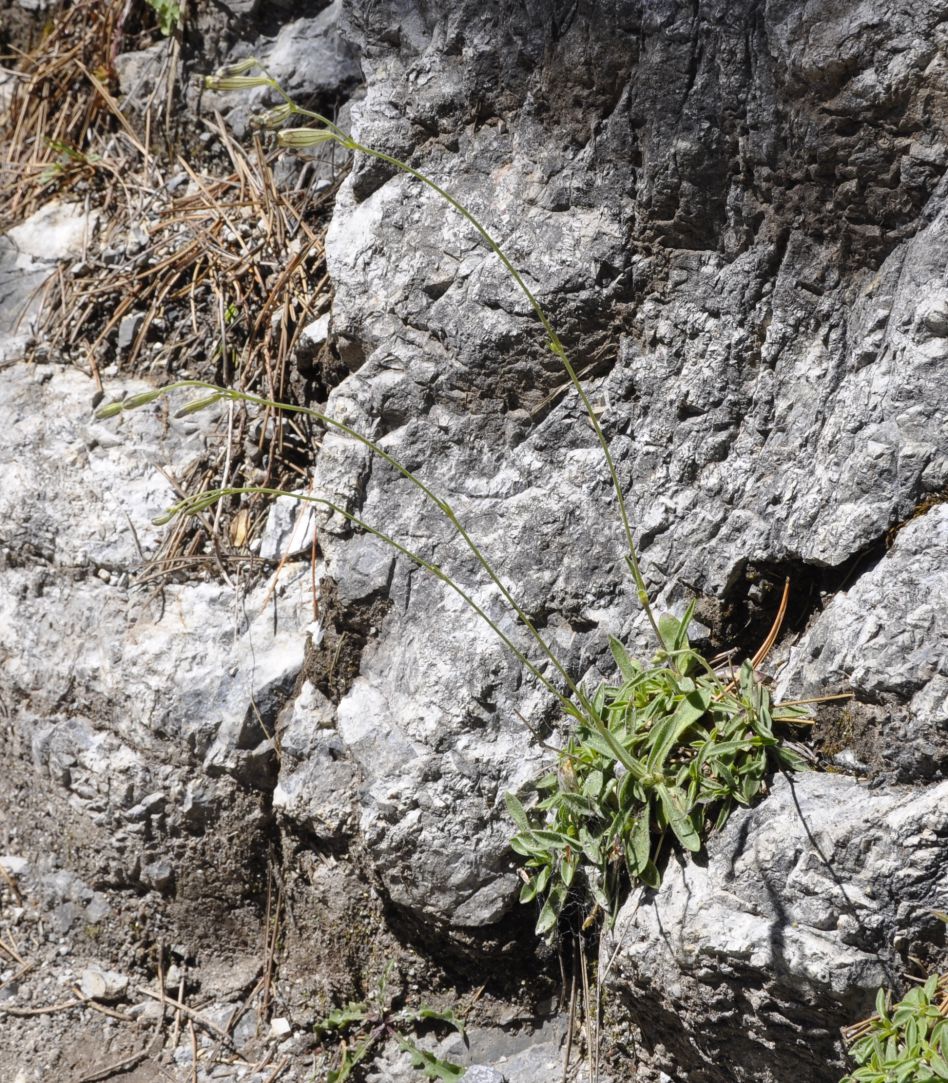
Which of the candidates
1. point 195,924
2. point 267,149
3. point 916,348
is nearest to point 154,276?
point 267,149

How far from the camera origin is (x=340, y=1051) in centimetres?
261

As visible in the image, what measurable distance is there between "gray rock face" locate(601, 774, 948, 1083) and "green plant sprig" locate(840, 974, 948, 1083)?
58mm

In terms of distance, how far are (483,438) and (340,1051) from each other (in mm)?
1707

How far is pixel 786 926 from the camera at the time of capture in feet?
6.52

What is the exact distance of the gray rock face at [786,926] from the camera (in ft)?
6.20

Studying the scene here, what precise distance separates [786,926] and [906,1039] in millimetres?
283

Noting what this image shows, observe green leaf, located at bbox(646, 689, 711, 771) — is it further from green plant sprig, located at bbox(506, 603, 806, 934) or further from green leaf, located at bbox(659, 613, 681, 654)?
green leaf, located at bbox(659, 613, 681, 654)

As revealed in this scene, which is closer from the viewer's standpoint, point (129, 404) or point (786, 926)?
point (129, 404)

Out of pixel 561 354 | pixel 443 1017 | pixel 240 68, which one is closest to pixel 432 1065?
pixel 443 1017

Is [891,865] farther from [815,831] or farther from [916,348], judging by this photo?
[916,348]

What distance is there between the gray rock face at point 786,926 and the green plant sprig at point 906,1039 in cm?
6

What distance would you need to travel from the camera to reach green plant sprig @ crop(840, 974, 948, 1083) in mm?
1732

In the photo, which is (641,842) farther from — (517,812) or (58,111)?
(58,111)

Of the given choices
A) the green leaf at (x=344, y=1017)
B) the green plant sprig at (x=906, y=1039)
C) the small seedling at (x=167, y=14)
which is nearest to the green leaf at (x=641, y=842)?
the green plant sprig at (x=906, y=1039)
